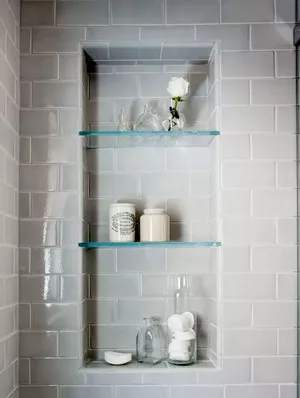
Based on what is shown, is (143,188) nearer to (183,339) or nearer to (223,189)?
(223,189)

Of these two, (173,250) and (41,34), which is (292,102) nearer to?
(173,250)

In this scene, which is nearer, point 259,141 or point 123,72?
point 259,141

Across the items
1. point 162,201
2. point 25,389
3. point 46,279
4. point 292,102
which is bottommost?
point 25,389

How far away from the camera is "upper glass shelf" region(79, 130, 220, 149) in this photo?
2256 mm

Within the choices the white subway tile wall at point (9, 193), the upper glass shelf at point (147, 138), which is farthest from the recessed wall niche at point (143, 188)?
the white subway tile wall at point (9, 193)

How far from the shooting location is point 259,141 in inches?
88.7

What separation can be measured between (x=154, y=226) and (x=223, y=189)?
262 mm

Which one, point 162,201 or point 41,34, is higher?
point 41,34

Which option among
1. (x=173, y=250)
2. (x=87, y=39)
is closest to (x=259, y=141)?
(x=173, y=250)

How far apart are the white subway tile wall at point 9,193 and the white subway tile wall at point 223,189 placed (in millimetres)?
41

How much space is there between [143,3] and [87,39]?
228mm

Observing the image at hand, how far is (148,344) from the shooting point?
230cm

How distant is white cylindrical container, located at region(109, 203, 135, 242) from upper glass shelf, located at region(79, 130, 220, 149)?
0.23m

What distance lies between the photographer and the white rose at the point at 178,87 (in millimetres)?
2273
